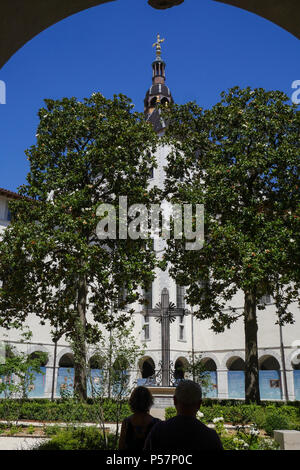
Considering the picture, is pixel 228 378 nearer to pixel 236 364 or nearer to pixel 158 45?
pixel 236 364

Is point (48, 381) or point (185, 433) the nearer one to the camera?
point (185, 433)

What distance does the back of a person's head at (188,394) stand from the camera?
9.86ft

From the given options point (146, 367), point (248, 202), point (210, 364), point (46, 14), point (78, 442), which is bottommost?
point (146, 367)

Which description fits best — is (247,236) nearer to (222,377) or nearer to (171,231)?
(171,231)

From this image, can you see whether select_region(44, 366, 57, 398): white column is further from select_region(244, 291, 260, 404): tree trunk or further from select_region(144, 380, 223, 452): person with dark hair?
select_region(144, 380, 223, 452): person with dark hair

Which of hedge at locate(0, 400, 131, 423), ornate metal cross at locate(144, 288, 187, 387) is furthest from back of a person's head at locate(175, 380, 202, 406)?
ornate metal cross at locate(144, 288, 187, 387)

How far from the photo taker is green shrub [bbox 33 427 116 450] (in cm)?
771

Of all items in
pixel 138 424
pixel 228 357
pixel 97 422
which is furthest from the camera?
pixel 228 357

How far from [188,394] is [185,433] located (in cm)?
30

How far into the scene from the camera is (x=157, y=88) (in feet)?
178

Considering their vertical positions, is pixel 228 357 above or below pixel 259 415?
above

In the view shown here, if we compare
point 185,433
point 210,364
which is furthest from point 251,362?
point 210,364

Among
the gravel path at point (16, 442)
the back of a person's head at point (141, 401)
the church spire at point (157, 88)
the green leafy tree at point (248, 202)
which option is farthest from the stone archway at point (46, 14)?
the church spire at point (157, 88)

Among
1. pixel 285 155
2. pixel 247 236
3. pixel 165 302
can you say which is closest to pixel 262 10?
pixel 247 236
